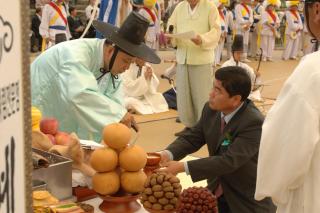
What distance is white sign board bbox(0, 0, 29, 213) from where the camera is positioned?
559 mm

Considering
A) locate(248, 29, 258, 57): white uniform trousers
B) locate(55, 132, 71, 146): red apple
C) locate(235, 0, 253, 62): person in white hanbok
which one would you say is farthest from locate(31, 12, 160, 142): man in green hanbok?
locate(248, 29, 258, 57): white uniform trousers

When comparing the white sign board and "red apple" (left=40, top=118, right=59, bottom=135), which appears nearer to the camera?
the white sign board

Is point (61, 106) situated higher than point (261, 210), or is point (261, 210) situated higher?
point (61, 106)

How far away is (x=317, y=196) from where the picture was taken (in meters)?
1.37

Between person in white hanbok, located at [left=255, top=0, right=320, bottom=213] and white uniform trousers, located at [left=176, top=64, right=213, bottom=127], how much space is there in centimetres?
322

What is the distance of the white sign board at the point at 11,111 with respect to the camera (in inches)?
22.0

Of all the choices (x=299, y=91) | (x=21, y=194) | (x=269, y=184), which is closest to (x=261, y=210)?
(x=269, y=184)

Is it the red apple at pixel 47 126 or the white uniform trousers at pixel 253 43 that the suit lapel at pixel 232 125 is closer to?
the red apple at pixel 47 126

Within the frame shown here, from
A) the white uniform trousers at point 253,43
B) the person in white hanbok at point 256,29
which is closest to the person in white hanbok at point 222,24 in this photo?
the person in white hanbok at point 256,29

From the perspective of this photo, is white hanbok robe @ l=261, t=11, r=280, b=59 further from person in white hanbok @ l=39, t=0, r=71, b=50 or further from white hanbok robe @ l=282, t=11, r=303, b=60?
person in white hanbok @ l=39, t=0, r=71, b=50

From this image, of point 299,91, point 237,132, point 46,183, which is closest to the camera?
point 299,91

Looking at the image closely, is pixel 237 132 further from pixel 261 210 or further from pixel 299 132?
pixel 299 132

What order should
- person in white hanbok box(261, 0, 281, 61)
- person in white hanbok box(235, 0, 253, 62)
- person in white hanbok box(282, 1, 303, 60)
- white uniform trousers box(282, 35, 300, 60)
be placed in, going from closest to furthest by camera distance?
person in white hanbok box(235, 0, 253, 62) < person in white hanbok box(261, 0, 281, 61) < person in white hanbok box(282, 1, 303, 60) < white uniform trousers box(282, 35, 300, 60)

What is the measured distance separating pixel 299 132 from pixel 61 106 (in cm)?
137
